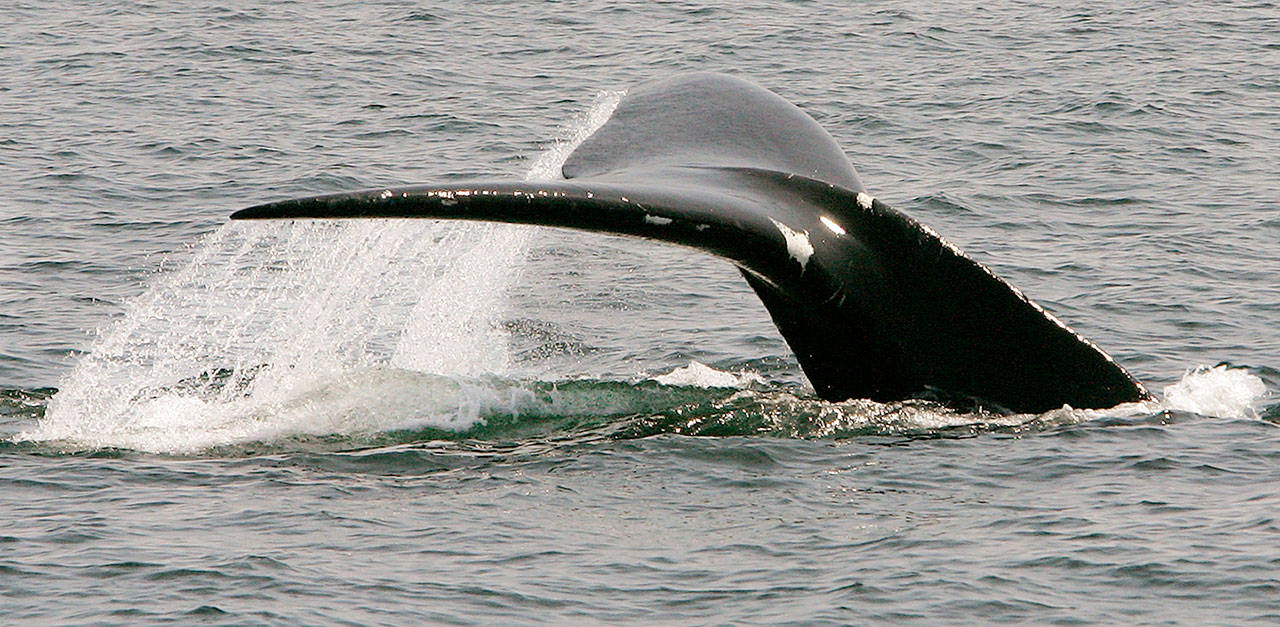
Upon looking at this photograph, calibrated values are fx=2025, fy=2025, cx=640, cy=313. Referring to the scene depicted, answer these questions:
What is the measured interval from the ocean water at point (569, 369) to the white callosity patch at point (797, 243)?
1204 mm

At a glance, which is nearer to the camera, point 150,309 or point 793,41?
point 150,309

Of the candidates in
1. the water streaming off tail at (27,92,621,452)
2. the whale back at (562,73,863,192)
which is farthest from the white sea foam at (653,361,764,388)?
the whale back at (562,73,863,192)

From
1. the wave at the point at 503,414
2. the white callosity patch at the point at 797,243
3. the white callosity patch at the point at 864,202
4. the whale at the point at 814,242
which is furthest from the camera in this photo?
the wave at the point at 503,414

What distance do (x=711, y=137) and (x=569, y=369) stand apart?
4.16m

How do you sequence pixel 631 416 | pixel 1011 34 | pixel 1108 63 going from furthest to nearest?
1. pixel 1011 34
2. pixel 1108 63
3. pixel 631 416

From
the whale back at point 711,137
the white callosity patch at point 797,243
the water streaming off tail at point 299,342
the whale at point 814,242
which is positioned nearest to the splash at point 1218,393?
the whale at point 814,242

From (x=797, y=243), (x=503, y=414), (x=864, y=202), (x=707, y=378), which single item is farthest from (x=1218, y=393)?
(x=797, y=243)

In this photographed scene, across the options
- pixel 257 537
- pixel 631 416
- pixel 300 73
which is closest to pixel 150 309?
pixel 631 416

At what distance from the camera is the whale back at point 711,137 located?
864 cm

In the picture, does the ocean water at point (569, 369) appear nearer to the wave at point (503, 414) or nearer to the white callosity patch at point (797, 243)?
the wave at point (503, 414)

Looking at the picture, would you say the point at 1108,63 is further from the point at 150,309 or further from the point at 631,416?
the point at 631,416

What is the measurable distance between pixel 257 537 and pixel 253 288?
6.79m

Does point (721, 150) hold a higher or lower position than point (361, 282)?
higher

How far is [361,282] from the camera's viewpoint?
15602 millimetres
